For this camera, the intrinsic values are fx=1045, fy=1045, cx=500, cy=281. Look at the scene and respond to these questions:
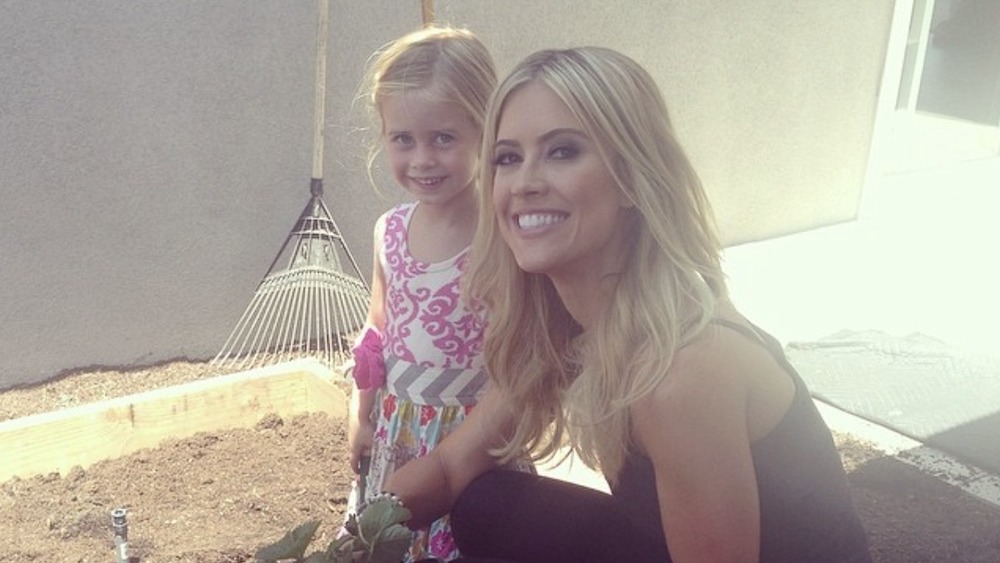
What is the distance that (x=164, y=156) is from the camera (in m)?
3.78

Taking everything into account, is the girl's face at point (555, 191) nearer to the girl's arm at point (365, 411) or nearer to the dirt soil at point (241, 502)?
the girl's arm at point (365, 411)

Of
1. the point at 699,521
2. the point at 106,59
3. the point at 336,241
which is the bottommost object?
the point at 336,241

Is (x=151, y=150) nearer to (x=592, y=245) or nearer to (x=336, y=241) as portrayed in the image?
(x=336, y=241)

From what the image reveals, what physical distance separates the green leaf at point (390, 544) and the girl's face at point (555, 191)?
1.53 ft

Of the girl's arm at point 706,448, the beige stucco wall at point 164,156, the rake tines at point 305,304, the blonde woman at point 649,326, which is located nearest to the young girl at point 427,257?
the blonde woman at point 649,326

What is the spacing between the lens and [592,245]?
62.1 inches

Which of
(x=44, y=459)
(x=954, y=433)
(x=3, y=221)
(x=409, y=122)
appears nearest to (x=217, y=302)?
(x=3, y=221)

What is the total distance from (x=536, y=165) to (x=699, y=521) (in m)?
0.57

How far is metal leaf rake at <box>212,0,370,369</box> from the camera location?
3789 millimetres

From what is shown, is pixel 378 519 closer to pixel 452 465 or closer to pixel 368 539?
pixel 368 539

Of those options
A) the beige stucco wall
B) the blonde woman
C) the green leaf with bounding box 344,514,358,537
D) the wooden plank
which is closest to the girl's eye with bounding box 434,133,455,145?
the blonde woman

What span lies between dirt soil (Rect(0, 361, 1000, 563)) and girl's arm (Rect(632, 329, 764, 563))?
1262mm

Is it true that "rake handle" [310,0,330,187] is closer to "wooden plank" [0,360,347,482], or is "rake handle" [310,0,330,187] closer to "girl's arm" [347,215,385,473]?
"wooden plank" [0,360,347,482]

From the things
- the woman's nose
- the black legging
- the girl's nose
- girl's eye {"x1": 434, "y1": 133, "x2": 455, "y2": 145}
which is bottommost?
the black legging
